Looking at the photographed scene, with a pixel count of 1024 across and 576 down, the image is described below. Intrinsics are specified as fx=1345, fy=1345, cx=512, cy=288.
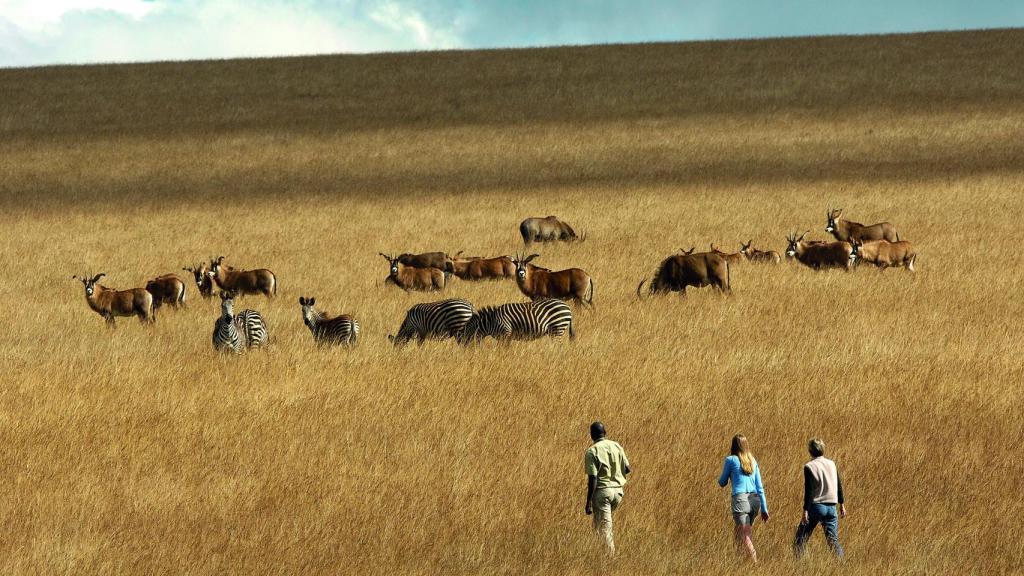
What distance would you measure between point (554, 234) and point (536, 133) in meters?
19.0

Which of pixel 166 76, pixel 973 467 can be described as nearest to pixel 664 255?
pixel 973 467

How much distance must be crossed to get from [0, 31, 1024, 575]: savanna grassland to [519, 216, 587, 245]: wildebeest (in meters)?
0.49

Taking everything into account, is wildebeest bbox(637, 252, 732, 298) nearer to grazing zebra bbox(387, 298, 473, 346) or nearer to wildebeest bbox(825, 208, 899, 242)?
grazing zebra bbox(387, 298, 473, 346)

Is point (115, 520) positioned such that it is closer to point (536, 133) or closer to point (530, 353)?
point (530, 353)

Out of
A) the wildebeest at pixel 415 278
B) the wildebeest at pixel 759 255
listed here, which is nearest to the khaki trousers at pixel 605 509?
the wildebeest at pixel 415 278

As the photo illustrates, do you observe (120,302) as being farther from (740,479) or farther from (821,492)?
(821,492)

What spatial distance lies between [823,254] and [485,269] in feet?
21.3

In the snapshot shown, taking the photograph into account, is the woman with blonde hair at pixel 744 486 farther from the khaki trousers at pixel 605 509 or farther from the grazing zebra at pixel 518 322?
the grazing zebra at pixel 518 322

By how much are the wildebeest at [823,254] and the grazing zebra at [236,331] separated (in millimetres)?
11280

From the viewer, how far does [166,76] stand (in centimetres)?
6494

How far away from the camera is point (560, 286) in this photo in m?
21.8

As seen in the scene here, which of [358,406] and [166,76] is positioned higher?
[166,76]

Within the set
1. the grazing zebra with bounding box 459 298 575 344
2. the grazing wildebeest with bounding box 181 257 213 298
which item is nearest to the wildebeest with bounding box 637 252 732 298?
the grazing zebra with bounding box 459 298 575 344

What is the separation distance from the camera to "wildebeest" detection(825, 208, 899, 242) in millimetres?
29094
